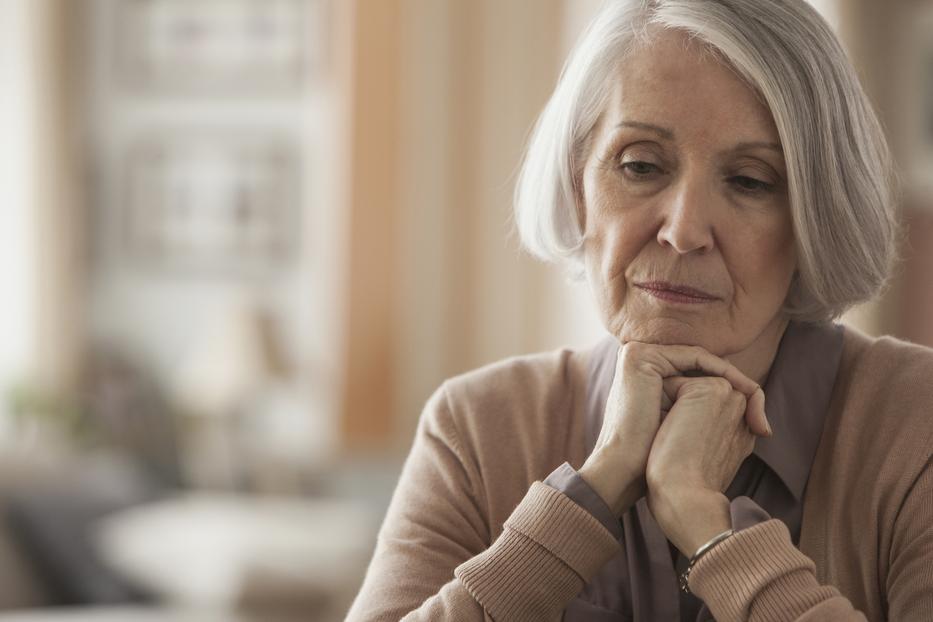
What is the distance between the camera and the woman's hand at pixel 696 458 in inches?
48.3

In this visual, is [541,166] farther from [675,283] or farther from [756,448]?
[756,448]

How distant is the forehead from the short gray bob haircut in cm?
1

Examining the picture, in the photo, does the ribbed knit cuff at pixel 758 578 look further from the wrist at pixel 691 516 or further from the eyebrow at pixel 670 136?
the eyebrow at pixel 670 136

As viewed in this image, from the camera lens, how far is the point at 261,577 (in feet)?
11.5

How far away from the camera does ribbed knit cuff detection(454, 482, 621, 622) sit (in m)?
1.21

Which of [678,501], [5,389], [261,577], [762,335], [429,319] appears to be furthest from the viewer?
[5,389]

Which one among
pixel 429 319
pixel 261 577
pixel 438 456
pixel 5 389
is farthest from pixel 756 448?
pixel 5 389

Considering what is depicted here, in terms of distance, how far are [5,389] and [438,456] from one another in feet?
13.4

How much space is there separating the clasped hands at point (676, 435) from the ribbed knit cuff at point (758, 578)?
41 mm

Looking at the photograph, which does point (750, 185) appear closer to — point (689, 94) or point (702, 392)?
point (689, 94)

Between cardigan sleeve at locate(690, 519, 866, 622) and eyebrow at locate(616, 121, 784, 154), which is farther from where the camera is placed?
eyebrow at locate(616, 121, 784, 154)

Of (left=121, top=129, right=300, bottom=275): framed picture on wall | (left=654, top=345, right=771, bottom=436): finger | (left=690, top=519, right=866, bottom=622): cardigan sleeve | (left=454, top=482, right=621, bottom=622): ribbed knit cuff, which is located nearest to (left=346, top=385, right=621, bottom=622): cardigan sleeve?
(left=454, top=482, right=621, bottom=622): ribbed knit cuff

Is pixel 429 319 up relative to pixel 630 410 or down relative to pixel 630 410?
down

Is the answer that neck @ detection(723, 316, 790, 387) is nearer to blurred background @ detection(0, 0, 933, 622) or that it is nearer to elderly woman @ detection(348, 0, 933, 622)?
elderly woman @ detection(348, 0, 933, 622)
